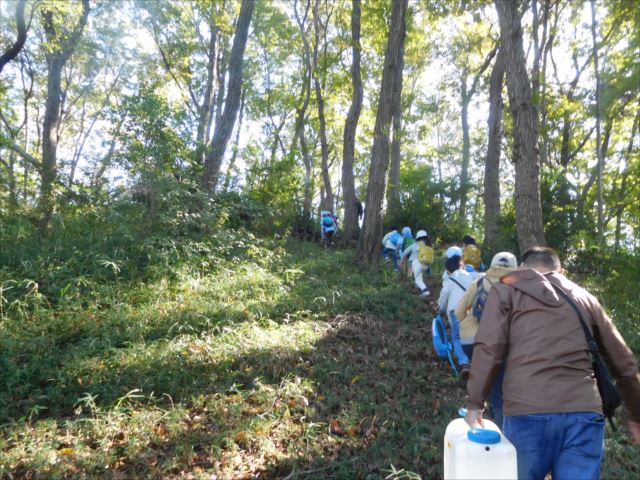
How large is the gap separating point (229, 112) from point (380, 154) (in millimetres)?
4148

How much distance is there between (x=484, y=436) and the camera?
2393mm

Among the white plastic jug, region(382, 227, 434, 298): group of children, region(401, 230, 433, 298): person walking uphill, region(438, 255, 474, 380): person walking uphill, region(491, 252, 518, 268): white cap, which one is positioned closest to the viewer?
the white plastic jug

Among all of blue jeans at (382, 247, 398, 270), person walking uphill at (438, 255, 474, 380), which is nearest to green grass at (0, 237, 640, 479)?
person walking uphill at (438, 255, 474, 380)

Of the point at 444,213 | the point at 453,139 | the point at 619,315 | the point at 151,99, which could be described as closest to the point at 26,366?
the point at 151,99

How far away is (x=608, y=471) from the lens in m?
4.39

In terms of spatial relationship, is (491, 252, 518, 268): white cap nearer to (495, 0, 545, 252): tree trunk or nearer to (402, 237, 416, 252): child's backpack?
(495, 0, 545, 252): tree trunk

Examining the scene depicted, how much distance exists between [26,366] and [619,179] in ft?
70.3

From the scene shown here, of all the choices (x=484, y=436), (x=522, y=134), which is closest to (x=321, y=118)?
(x=522, y=134)

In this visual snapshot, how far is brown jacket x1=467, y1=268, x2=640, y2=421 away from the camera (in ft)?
7.97

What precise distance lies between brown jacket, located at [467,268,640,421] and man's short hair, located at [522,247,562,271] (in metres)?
0.10

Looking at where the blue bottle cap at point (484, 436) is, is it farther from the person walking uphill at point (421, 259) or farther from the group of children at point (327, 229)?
the group of children at point (327, 229)

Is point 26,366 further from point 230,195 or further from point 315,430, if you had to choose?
point 230,195

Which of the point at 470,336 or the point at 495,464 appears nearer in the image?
the point at 495,464

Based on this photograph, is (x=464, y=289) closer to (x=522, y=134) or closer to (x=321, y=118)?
(x=522, y=134)
